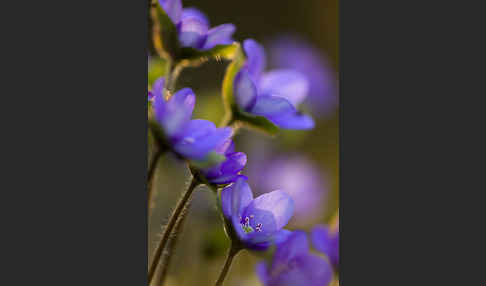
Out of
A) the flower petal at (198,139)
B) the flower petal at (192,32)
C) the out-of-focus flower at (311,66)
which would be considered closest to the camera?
the flower petal at (198,139)

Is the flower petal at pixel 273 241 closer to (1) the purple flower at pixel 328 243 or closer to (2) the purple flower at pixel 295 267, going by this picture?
(2) the purple flower at pixel 295 267

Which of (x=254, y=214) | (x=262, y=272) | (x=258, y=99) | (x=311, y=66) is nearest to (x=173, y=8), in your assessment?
(x=258, y=99)

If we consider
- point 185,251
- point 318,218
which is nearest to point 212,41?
point 185,251

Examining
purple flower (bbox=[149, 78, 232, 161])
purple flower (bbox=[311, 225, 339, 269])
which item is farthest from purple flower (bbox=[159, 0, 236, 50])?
purple flower (bbox=[311, 225, 339, 269])

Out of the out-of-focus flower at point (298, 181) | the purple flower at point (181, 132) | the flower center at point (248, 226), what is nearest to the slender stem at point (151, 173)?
the purple flower at point (181, 132)

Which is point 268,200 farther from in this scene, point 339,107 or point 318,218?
point 318,218

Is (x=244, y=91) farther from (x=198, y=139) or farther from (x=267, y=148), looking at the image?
(x=267, y=148)

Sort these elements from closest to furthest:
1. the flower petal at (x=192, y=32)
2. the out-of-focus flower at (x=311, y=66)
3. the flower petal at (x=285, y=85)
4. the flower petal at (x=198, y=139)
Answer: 1. the flower petal at (x=198, y=139)
2. the flower petal at (x=192, y=32)
3. the flower petal at (x=285, y=85)
4. the out-of-focus flower at (x=311, y=66)

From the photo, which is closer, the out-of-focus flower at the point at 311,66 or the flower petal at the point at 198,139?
the flower petal at the point at 198,139
